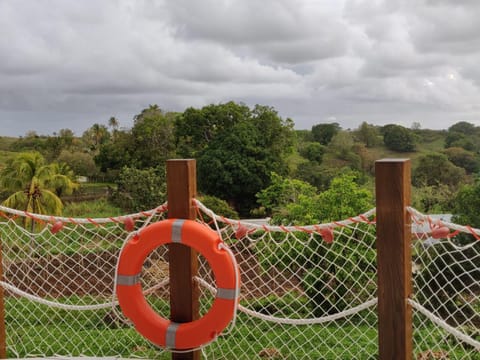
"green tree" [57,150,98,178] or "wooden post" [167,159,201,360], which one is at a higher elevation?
"wooden post" [167,159,201,360]

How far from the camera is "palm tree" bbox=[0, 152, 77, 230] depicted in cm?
1040

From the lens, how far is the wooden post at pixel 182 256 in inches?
72.7

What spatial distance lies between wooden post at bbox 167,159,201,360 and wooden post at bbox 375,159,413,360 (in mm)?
630

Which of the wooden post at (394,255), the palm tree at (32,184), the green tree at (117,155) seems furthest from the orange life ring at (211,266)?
the green tree at (117,155)

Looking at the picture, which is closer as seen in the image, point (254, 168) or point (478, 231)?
point (478, 231)

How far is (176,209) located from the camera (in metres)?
1.85

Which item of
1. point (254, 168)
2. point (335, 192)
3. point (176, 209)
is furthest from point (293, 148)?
point (176, 209)

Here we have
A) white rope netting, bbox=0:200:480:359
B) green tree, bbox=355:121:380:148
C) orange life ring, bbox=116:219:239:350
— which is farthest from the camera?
green tree, bbox=355:121:380:148

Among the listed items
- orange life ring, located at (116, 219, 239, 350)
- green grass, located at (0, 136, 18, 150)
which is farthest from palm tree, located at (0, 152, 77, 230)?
green grass, located at (0, 136, 18, 150)

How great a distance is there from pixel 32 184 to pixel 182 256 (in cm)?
944

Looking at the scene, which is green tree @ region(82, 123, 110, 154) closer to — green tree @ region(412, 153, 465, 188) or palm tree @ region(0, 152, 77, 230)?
green tree @ region(412, 153, 465, 188)

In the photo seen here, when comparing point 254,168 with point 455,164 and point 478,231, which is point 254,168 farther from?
point 478,231

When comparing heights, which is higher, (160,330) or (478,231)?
(478,231)

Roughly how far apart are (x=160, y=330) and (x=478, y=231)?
105 centimetres
